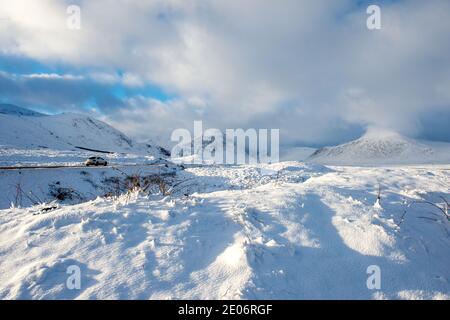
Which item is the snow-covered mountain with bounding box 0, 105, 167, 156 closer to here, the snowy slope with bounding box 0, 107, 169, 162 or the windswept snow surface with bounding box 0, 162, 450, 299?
the snowy slope with bounding box 0, 107, 169, 162

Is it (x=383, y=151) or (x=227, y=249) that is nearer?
(x=227, y=249)

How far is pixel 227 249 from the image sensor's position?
381cm

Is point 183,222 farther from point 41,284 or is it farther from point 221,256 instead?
point 41,284

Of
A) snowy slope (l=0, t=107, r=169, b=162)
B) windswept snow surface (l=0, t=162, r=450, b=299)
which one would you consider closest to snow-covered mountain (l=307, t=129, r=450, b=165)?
snowy slope (l=0, t=107, r=169, b=162)

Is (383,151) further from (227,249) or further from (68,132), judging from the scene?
(227,249)

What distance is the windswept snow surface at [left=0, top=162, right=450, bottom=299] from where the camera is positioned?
125 inches

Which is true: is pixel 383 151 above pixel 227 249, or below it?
above

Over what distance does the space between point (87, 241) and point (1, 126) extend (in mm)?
70830

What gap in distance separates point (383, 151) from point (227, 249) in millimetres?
143298

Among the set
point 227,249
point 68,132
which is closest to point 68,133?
point 68,132

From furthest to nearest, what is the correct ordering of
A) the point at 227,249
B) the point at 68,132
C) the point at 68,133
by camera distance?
the point at 68,132 → the point at 68,133 → the point at 227,249

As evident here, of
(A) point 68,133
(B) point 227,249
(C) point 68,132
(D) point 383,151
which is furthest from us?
(D) point 383,151
